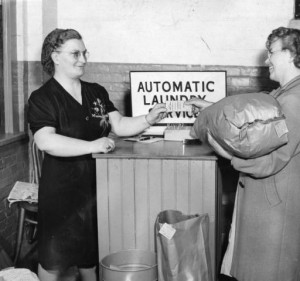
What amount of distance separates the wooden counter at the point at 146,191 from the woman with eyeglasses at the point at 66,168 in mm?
253

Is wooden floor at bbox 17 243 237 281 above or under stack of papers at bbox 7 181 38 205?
under

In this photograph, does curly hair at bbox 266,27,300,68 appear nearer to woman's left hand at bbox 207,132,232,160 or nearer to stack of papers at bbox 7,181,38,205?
woman's left hand at bbox 207,132,232,160

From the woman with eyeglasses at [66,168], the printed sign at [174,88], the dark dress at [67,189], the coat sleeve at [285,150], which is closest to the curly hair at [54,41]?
the woman with eyeglasses at [66,168]

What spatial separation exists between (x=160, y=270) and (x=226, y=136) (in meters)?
0.91

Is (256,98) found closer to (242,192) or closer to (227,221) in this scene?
(242,192)

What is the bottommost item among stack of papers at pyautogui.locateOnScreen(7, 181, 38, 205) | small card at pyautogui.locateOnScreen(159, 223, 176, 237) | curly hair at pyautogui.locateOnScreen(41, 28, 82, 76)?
small card at pyautogui.locateOnScreen(159, 223, 176, 237)

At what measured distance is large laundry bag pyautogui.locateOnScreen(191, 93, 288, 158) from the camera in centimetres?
257

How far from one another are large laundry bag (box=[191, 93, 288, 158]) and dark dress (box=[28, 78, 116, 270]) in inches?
40.0

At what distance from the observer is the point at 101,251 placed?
317cm

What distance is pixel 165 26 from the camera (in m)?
4.56

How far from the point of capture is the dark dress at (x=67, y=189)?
10.6ft

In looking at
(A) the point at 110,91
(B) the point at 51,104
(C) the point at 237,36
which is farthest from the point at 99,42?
(B) the point at 51,104

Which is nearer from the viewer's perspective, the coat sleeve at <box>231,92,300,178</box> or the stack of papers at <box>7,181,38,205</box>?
the coat sleeve at <box>231,92,300,178</box>

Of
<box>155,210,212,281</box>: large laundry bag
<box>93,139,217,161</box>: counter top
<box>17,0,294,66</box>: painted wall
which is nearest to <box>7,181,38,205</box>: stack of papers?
<box>93,139,217,161</box>: counter top
